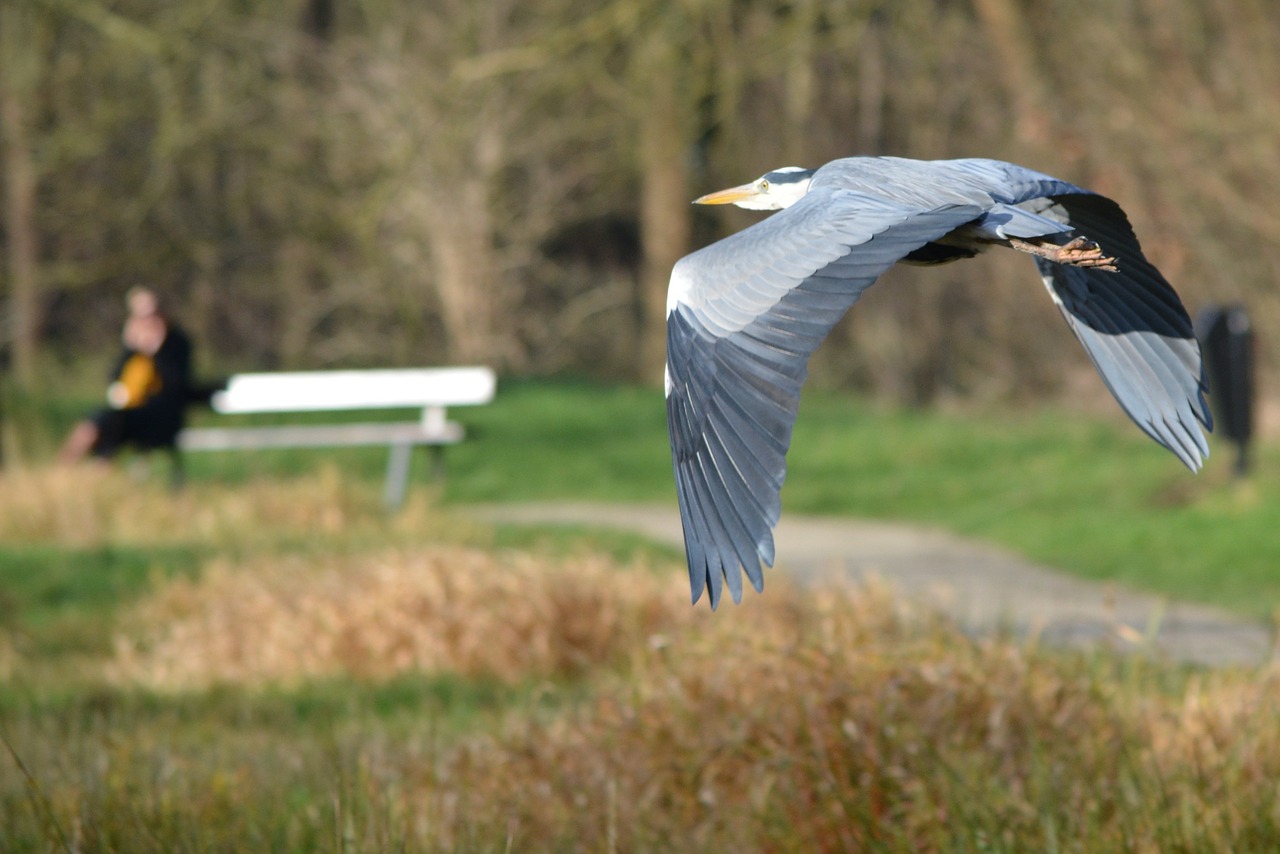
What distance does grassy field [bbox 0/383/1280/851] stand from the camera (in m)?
3.71

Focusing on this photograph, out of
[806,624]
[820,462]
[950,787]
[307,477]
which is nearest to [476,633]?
[806,624]

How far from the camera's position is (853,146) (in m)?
21.4

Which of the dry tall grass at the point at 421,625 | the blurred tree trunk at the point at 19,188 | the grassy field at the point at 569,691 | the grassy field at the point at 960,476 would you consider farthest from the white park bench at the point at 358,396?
the dry tall grass at the point at 421,625

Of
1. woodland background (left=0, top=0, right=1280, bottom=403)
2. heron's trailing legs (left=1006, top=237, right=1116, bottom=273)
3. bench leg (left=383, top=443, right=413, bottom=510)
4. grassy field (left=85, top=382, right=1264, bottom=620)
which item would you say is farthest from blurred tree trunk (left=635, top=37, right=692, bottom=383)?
heron's trailing legs (left=1006, top=237, right=1116, bottom=273)

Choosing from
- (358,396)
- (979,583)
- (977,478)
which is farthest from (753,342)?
(358,396)

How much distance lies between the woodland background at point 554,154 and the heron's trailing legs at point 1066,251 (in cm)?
760

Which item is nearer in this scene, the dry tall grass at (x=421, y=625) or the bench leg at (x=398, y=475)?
the dry tall grass at (x=421, y=625)

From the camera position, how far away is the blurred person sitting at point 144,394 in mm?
12180

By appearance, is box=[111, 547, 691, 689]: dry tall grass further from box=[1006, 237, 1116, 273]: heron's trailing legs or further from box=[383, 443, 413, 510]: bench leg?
box=[383, 443, 413, 510]: bench leg

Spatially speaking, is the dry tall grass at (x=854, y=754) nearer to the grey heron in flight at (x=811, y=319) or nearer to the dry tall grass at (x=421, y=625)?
the dry tall grass at (x=421, y=625)

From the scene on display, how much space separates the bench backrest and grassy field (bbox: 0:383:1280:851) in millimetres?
1367

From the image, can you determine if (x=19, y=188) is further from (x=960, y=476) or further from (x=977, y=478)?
(x=977, y=478)

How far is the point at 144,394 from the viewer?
489 inches

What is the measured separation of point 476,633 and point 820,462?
22.8ft
